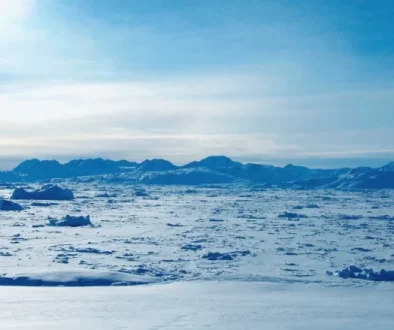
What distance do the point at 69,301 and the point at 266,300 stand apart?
10.8 ft

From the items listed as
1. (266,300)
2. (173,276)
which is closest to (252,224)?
(173,276)

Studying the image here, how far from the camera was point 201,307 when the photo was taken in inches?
390

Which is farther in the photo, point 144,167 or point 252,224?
point 144,167

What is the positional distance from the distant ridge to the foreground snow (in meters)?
57.8

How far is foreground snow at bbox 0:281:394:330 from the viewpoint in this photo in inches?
346

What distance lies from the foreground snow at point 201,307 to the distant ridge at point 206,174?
57814 mm

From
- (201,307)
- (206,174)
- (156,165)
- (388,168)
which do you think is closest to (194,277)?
(201,307)

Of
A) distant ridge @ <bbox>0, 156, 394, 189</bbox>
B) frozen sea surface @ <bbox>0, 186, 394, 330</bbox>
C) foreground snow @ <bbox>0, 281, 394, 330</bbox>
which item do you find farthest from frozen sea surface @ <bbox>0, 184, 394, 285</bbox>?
distant ridge @ <bbox>0, 156, 394, 189</bbox>

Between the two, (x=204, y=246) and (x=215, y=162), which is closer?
(x=204, y=246)

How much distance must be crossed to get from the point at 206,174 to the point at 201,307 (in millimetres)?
76430

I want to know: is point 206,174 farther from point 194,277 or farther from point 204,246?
point 194,277

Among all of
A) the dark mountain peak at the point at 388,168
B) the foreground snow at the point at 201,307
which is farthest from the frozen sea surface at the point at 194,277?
the dark mountain peak at the point at 388,168

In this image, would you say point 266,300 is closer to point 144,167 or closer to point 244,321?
point 244,321

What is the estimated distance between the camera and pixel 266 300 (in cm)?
1048
